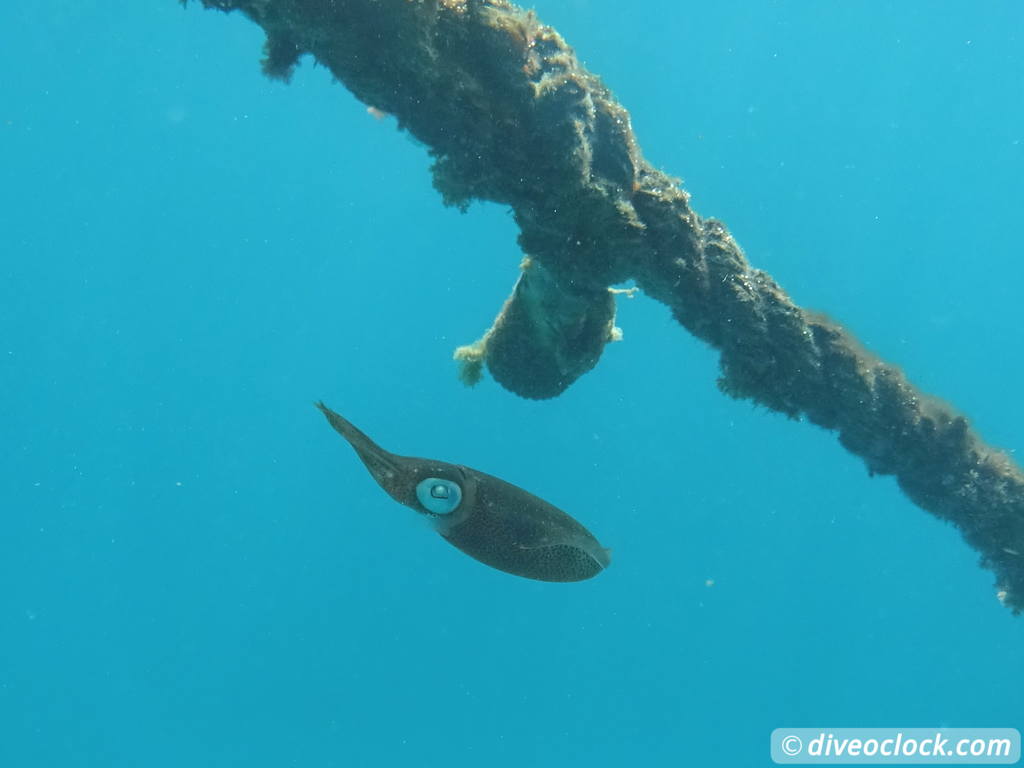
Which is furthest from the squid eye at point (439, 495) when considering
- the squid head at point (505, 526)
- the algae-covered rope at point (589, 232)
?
the algae-covered rope at point (589, 232)

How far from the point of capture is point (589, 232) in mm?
5270

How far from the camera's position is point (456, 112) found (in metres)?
4.70

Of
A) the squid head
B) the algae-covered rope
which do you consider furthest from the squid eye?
the algae-covered rope

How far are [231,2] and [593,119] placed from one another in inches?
103

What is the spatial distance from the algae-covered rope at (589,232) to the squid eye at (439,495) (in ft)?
11.6

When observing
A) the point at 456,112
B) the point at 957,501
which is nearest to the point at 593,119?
the point at 456,112

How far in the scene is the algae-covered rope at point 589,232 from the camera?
4.51 metres

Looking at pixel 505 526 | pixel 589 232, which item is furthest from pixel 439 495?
pixel 589 232

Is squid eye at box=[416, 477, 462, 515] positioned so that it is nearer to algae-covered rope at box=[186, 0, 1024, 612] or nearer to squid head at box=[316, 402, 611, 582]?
squid head at box=[316, 402, 611, 582]

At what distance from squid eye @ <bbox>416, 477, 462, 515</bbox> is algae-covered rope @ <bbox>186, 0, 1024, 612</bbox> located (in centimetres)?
354

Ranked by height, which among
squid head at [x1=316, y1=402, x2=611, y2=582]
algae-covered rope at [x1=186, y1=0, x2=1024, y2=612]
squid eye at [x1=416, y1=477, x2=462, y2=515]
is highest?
algae-covered rope at [x1=186, y1=0, x2=1024, y2=612]

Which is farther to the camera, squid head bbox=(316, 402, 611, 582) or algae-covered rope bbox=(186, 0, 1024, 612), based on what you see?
algae-covered rope bbox=(186, 0, 1024, 612)

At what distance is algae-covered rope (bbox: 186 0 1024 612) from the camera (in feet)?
14.8

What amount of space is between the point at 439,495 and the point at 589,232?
12.6ft
